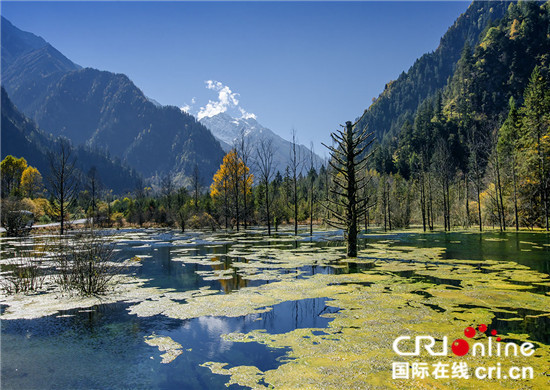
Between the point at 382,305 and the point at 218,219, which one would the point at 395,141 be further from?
the point at 382,305

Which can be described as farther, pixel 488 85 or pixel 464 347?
pixel 488 85

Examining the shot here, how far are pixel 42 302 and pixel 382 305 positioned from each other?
1097 centimetres

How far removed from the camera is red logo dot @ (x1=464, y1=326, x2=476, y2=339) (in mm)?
6891

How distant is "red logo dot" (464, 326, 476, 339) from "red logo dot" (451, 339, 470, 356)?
0.35 metres

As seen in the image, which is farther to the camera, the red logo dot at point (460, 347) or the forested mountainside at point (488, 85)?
the forested mountainside at point (488, 85)

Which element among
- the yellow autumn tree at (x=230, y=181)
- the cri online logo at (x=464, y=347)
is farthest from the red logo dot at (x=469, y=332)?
the yellow autumn tree at (x=230, y=181)

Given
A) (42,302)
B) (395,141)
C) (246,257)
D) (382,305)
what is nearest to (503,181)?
(246,257)

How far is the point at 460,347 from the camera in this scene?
6352 mm

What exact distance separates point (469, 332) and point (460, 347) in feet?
2.96

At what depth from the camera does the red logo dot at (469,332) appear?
6.89m

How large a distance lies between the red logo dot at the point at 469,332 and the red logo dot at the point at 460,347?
0.35 m

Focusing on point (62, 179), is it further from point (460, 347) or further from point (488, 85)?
point (488, 85)

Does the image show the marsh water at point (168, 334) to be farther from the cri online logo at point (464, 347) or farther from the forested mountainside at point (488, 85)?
the forested mountainside at point (488, 85)

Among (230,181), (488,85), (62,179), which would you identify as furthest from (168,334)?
(488,85)
